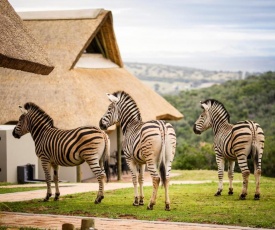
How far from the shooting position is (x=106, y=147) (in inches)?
555

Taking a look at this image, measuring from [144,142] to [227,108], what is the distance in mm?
32151

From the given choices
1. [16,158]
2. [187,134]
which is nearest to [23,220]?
[16,158]

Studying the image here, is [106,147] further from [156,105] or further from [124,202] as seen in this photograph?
[156,105]

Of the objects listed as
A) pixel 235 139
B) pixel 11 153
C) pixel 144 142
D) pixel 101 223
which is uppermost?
pixel 11 153

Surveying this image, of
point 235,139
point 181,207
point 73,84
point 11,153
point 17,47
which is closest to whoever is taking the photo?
point 17,47

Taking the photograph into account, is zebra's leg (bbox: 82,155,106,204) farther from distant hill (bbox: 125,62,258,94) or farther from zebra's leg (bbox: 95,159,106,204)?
distant hill (bbox: 125,62,258,94)

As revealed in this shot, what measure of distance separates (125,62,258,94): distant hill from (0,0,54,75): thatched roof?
269 feet

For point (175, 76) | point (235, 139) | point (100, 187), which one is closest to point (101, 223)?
point (100, 187)

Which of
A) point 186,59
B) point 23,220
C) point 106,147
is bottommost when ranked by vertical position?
point 23,220

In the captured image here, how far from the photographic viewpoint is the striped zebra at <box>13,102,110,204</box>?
45.6 ft

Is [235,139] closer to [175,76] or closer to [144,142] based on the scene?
[144,142]

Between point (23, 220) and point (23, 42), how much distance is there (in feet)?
11.6

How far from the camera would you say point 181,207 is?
13008mm

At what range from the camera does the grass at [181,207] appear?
A: 1156 centimetres
